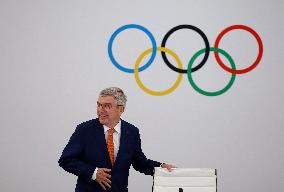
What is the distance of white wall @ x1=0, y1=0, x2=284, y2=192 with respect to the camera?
3420mm

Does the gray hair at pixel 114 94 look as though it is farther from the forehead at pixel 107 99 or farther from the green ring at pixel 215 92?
the green ring at pixel 215 92

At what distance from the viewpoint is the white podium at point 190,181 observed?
5.68 feet

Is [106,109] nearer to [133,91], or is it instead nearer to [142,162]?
[142,162]

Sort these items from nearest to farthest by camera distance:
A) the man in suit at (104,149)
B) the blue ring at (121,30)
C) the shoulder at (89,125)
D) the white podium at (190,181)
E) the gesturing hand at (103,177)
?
the white podium at (190,181)
the gesturing hand at (103,177)
the man in suit at (104,149)
the shoulder at (89,125)
the blue ring at (121,30)

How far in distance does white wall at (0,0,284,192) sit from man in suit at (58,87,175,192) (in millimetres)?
1165

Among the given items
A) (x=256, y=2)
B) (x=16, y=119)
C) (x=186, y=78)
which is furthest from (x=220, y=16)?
(x=16, y=119)

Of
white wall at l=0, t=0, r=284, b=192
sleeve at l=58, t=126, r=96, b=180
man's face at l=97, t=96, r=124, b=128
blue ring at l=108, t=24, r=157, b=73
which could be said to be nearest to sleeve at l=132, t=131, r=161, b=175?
man's face at l=97, t=96, r=124, b=128

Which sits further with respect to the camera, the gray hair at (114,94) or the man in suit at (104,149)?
the gray hair at (114,94)

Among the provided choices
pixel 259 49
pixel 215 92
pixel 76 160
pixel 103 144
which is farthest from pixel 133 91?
pixel 76 160

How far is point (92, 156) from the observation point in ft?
7.00

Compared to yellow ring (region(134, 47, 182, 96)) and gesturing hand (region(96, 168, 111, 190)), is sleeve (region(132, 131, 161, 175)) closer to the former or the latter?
gesturing hand (region(96, 168, 111, 190))

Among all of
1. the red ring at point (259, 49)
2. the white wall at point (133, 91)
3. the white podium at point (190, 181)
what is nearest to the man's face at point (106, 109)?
the white podium at point (190, 181)

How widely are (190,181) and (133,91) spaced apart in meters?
1.75

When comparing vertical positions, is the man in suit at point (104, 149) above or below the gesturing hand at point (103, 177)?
above
